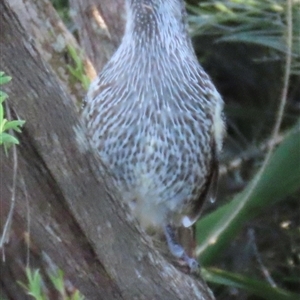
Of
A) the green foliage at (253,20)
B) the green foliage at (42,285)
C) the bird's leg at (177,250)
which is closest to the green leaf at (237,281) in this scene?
the bird's leg at (177,250)

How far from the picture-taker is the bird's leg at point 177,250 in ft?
8.24

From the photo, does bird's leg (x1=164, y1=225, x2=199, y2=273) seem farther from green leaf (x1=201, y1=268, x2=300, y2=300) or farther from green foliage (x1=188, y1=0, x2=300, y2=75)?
green foliage (x1=188, y1=0, x2=300, y2=75)

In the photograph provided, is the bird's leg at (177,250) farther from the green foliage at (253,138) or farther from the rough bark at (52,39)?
the rough bark at (52,39)

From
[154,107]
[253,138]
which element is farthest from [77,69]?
[253,138]

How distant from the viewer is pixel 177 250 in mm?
2818

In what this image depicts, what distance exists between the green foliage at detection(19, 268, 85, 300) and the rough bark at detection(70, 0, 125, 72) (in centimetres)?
126

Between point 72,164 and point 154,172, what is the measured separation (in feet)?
2.73

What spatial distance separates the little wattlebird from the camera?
8.36 feet

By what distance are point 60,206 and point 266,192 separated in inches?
42.6

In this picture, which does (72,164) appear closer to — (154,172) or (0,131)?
(0,131)

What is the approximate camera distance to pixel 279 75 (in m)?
4.03

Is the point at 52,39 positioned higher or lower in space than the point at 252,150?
higher

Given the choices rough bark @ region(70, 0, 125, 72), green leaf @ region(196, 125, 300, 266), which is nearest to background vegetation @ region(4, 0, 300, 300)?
green leaf @ region(196, 125, 300, 266)

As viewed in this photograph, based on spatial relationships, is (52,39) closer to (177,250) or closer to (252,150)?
(177,250)
